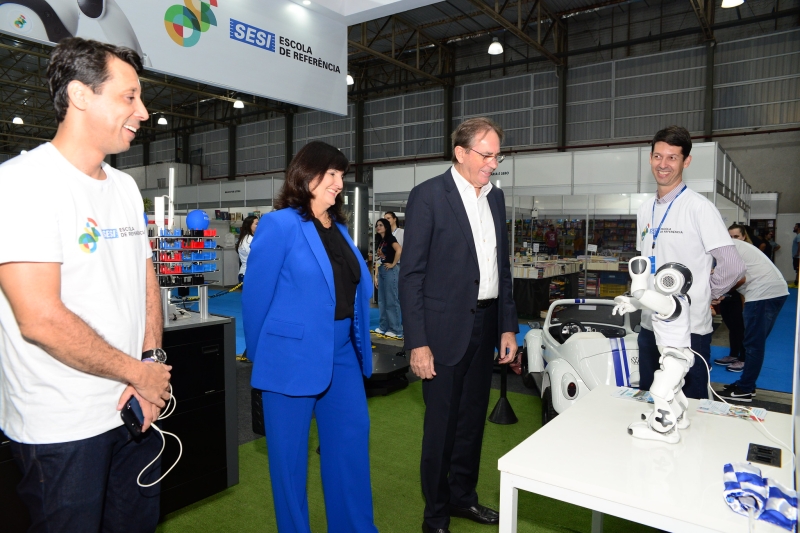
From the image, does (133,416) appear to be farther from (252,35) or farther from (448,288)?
(252,35)

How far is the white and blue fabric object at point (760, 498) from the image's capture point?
991mm

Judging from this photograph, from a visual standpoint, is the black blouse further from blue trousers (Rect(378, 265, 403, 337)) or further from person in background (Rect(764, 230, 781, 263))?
person in background (Rect(764, 230, 781, 263))

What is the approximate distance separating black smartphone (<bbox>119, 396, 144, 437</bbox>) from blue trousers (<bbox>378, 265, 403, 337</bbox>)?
582 cm

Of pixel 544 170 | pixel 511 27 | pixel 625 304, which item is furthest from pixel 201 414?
pixel 511 27

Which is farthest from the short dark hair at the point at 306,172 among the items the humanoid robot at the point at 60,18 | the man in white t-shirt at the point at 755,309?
the man in white t-shirt at the point at 755,309

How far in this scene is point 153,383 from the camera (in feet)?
4.11

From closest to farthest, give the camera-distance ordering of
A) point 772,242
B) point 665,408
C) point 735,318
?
point 665,408, point 735,318, point 772,242

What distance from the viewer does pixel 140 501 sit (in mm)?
1359

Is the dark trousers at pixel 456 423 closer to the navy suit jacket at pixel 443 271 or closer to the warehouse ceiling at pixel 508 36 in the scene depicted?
the navy suit jacket at pixel 443 271

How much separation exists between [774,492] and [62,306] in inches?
58.1

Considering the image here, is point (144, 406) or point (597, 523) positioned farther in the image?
point (597, 523)

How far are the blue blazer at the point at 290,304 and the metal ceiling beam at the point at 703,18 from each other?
1152cm

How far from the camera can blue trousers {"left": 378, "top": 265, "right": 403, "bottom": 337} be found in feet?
23.3

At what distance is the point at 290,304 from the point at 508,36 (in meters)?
14.3
